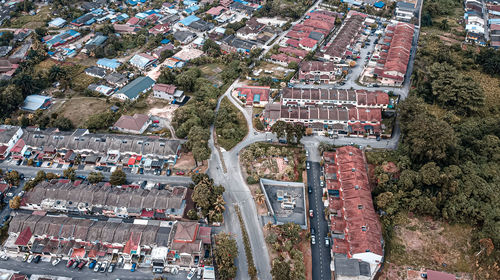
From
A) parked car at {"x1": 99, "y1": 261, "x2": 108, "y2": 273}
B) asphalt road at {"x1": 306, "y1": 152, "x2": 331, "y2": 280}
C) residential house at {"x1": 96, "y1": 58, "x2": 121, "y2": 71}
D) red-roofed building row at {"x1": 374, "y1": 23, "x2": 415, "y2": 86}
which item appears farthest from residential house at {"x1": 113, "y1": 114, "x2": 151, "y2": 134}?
red-roofed building row at {"x1": 374, "y1": 23, "x2": 415, "y2": 86}

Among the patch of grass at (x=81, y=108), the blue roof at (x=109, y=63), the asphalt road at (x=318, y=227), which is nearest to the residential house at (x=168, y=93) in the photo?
the patch of grass at (x=81, y=108)

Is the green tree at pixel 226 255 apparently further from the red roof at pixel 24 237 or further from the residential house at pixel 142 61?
the residential house at pixel 142 61

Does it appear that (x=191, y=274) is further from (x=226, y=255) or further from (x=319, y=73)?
(x=319, y=73)

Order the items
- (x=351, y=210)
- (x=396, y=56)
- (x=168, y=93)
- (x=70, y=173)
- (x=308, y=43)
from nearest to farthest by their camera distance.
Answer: (x=351, y=210), (x=70, y=173), (x=168, y=93), (x=396, y=56), (x=308, y=43)

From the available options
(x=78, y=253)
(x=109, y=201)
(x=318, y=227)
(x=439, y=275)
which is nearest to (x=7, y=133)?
(x=109, y=201)

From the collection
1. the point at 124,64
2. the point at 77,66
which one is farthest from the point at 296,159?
the point at 77,66
